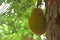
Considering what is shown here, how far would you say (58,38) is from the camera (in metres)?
0.85

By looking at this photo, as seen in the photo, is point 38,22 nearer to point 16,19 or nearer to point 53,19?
point 53,19

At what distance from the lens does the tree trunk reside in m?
0.86

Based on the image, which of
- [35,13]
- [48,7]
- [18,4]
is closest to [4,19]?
[18,4]

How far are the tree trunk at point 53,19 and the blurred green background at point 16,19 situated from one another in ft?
1.95

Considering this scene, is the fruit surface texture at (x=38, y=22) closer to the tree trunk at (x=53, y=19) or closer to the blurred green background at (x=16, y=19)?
the tree trunk at (x=53, y=19)

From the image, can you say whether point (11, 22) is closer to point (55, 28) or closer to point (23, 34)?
point (23, 34)

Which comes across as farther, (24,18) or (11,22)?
(11,22)

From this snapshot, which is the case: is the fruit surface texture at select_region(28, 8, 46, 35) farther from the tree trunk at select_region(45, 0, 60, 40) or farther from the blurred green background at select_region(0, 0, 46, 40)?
the blurred green background at select_region(0, 0, 46, 40)

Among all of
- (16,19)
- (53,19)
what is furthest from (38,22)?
(16,19)

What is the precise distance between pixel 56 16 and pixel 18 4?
2.44 ft

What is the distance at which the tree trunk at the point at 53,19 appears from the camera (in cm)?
86

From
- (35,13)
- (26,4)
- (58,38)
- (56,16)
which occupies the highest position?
(26,4)

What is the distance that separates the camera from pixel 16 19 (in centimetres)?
167

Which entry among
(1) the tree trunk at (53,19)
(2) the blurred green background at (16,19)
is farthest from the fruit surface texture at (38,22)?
(2) the blurred green background at (16,19)
